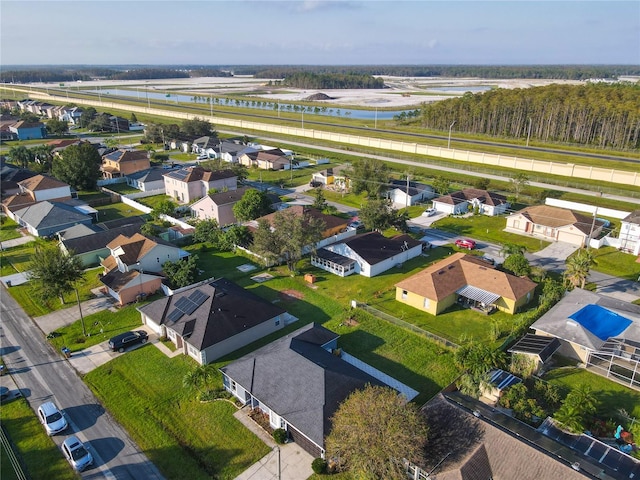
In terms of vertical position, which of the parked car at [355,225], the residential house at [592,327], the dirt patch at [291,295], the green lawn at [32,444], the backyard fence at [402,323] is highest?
the residential house at [592,327]

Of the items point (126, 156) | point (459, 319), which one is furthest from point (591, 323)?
point (126, 156)

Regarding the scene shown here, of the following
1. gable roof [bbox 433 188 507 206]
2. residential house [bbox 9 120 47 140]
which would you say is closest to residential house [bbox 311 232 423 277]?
gable roof [bbox 433 188 507 206]

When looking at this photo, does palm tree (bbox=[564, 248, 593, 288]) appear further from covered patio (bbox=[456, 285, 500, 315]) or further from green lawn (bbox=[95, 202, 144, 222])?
green lawn (bbox=[95, 202, 144, 222])

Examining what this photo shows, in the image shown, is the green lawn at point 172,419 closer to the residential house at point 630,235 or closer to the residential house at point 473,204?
the residential house at point 473,204

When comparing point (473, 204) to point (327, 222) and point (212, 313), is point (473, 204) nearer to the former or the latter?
point (327, 222)

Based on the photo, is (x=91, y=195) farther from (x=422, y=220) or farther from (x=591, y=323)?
(x=591, y=323)

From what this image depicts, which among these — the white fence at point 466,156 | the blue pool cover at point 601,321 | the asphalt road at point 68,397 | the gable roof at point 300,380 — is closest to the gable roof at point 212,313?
the gable roof at point 300,380
